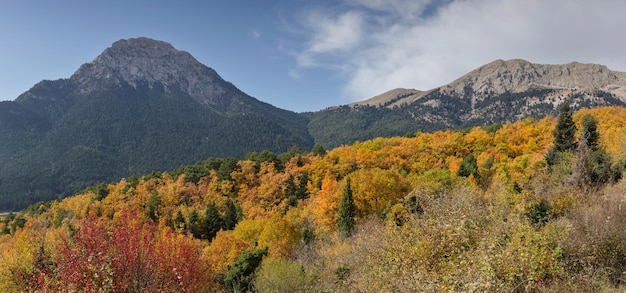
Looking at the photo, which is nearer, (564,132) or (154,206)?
(564,132)

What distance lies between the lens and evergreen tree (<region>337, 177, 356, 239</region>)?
4667cm

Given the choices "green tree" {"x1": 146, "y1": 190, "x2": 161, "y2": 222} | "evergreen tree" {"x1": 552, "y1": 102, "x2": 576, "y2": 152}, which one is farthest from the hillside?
"evergreen tree" {"x1": 552, "y1": 102, "x2": 576, "y2": 152}

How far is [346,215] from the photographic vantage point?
47.5 meters

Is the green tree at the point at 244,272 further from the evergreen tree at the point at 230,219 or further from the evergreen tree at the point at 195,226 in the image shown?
the evergreen tree at the point at 230,219

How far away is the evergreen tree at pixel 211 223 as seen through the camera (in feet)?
197

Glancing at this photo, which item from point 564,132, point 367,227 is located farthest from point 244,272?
point 564,132

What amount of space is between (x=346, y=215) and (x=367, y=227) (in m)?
18.8

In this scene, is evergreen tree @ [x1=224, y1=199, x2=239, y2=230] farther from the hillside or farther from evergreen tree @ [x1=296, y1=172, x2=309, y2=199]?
evergreen tree @ [x1=296, y1=172, x2=309, y2=199]

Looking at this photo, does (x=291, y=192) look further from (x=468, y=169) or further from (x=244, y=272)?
(x=244, y=272)

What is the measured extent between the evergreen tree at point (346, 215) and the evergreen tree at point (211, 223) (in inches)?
883

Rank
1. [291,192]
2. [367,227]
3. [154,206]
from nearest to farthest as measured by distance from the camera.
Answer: [367,227] < [154,206] < [291,192]

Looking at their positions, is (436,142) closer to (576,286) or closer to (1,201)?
(576,286)

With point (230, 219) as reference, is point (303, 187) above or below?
above

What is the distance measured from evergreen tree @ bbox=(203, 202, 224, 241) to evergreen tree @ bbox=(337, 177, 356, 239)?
22.4 m
